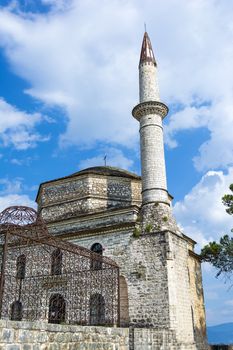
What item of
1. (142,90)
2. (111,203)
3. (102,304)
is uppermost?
(142,90)

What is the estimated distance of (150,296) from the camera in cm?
1373

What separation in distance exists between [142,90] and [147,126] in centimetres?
195

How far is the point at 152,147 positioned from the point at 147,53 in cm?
522

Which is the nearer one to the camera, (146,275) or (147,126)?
(146,275)

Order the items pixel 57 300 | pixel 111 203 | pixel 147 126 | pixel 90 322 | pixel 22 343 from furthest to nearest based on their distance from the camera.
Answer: pixel 111 203, pixel 147 126, pixel 57 300, pixel 90 322, pixel 22 343

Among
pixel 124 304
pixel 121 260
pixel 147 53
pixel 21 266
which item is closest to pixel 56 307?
pixel 21 266

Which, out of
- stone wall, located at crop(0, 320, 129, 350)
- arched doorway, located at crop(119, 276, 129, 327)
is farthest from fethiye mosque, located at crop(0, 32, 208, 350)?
stone wall, located at crop(0, 320, 129, 350)

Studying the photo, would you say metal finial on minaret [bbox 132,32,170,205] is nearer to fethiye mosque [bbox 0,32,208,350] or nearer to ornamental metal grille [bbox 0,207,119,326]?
fethiye mosque [bbox 0,32,208,350]

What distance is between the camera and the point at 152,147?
16375 mm

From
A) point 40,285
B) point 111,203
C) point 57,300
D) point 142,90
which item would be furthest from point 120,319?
point 142,90

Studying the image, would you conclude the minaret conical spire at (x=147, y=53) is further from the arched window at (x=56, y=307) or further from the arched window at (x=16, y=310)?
the arched window at (x=16, y=310)

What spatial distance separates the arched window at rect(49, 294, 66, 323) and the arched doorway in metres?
2.51

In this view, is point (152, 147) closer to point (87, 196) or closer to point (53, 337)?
point (87, 196)

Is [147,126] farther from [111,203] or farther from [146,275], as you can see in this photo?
[146,275]
